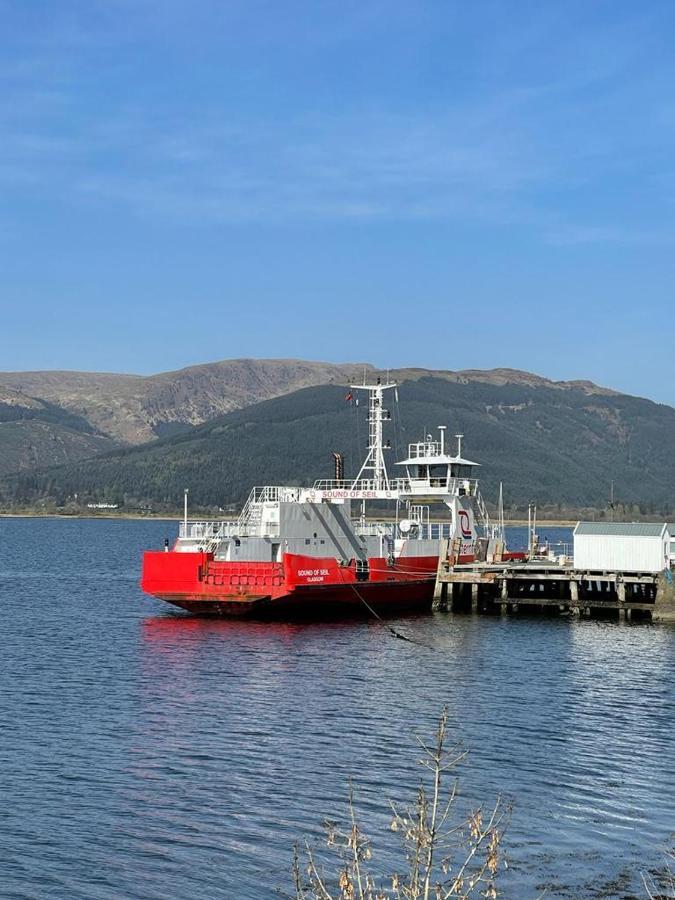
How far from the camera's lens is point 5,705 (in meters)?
38.7

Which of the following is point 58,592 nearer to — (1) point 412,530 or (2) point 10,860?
(1) point 412,530

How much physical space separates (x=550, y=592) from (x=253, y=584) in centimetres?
2208

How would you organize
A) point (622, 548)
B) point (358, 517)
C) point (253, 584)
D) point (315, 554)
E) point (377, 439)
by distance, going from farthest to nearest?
1. point (358, 517)
2. point (377, 439)
3. point (622, 548)
4. point (315, 554)
5. point (253, 584)

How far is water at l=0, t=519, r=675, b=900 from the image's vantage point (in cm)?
2348

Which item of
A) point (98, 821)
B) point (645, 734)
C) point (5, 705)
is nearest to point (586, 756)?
point (645, 734)

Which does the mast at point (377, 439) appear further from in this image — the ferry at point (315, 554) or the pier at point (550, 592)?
the pier at point (550, 592)

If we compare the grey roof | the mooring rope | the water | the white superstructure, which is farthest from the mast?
the water

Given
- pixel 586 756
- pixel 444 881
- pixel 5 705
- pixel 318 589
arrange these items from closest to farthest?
pixel 444 881
pixel 586 756
pixel 5 705
pixel 318 589

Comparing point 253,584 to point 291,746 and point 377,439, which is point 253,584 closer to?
point 377,439

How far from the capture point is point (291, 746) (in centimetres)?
3247

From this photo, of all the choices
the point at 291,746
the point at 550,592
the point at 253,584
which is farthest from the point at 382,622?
the point at 291,746

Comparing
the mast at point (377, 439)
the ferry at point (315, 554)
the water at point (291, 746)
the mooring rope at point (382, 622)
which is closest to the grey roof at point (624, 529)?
the water at point (291, 746)

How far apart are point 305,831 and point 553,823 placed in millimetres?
5448

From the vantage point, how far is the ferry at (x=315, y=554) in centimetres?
5891
